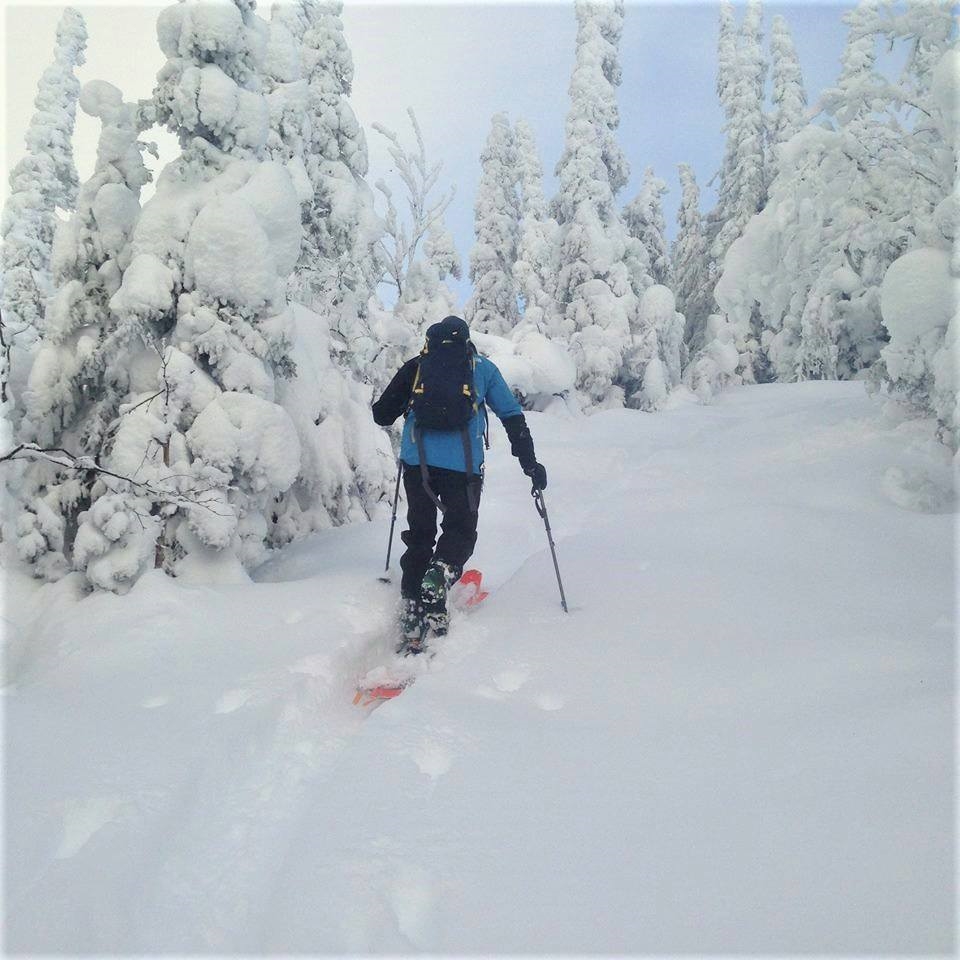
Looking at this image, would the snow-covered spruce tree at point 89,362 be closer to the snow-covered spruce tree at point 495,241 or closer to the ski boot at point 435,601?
the ski boot at point 435,601

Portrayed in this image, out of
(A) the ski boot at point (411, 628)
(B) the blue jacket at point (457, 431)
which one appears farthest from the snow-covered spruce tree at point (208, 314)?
(A) the ski boot at point (411, 628)

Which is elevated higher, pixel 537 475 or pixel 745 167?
pixel 745 167

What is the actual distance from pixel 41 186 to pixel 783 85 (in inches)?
Answer: 1332

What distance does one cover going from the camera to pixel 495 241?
109 feet

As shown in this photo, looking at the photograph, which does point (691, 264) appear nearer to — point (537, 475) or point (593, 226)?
point (593, 226)

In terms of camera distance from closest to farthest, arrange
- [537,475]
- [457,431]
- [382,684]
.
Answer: [382,684], [457,431], [537,475]

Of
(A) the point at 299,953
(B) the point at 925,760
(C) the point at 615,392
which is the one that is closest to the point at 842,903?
(B) the point at 925,760

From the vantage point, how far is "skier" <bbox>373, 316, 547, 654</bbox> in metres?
5.07

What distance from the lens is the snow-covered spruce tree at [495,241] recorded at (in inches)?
1304

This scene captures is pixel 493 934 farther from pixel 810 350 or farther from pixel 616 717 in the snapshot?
pixel 810 350

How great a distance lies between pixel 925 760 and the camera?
2393 millimetres

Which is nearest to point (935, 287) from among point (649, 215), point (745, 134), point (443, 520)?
point (443, 520)

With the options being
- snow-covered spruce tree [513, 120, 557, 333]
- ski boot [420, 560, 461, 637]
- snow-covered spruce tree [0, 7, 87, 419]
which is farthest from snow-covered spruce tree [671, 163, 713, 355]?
ski boot [420, 560, 461, 637]

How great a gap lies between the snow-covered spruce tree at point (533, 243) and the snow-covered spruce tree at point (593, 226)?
858 mm
